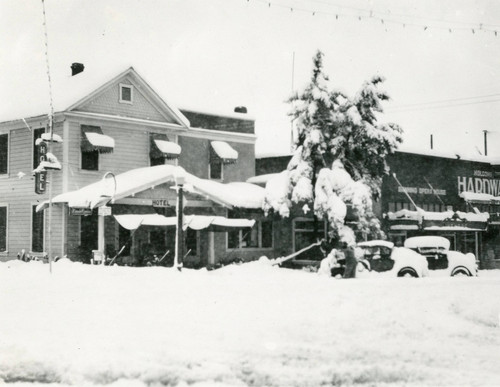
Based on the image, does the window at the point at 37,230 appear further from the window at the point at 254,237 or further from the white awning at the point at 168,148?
the window at the point at 254,237

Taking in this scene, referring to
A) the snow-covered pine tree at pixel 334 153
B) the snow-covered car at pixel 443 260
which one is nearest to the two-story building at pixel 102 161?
the snow-covered pine tree at pixel 334 153

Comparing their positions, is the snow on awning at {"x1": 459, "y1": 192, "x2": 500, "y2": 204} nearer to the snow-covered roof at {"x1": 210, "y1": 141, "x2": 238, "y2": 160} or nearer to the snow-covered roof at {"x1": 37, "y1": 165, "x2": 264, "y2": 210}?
the snow-covered roof at {"x1": 37, "y1": 165, "x2": 264, "y2": 210}

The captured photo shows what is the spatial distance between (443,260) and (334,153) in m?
6.07

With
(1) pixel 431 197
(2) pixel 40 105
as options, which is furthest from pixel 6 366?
(1) pixel 431 197

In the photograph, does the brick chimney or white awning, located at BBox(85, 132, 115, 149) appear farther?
the brick chimney

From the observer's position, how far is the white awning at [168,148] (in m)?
27.1

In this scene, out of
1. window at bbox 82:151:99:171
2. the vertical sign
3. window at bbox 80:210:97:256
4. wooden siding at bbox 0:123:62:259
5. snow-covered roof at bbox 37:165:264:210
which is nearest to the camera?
snow-covered roof at bbox 37:165:264:210

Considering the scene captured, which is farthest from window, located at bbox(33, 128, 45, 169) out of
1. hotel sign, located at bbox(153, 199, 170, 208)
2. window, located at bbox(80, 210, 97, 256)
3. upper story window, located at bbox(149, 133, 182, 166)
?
hotel sign, located at bbox(153, 199, 170, 208)

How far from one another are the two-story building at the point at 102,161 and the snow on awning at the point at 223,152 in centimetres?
4

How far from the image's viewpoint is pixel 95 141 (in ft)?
81.5

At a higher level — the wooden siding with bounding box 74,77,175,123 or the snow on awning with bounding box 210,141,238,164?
the wooden siding with bounding box 74,77,175,123

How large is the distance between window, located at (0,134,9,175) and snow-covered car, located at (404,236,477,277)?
1483cm

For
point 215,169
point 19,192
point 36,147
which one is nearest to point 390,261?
point 215,169

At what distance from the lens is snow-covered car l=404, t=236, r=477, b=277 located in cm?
2252
